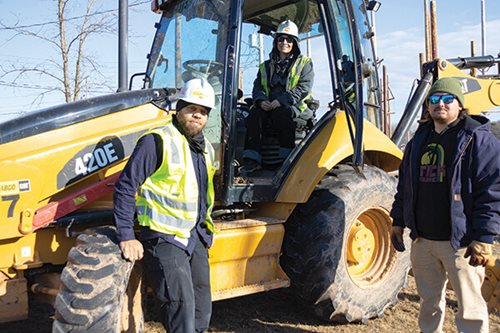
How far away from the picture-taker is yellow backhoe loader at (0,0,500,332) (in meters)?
3.43

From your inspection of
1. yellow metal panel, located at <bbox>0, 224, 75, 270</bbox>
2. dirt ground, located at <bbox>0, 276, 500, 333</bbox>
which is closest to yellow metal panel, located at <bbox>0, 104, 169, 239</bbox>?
yellow metal panel, located at <bbox>0, 224, 75, 270</bbox>

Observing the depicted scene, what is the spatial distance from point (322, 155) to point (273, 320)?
5.13 feet

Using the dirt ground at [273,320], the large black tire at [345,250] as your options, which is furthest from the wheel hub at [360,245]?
the dirt ground at [273,320]

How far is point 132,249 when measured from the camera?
3.09 meters

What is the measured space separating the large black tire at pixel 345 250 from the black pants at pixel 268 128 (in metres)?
0.51

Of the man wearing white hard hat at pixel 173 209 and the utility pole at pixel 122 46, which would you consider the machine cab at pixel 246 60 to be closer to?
the man wearing white hard hat at pixel 173 209

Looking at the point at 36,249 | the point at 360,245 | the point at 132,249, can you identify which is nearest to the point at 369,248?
the point at 360,245

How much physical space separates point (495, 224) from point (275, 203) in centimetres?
186

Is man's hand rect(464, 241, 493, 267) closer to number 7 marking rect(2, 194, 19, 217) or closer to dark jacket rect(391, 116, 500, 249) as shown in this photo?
dark jacket rect(391, 116, 500, 249)

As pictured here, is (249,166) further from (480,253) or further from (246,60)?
(480,253)

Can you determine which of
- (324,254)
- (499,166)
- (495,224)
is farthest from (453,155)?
(324,254)

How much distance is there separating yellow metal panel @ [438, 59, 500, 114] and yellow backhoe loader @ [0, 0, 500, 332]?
0.05m

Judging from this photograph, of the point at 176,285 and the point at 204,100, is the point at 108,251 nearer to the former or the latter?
the point at 176,285

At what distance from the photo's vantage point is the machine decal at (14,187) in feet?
11.1
